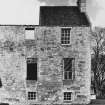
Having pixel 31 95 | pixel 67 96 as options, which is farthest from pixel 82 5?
pixel 31 95

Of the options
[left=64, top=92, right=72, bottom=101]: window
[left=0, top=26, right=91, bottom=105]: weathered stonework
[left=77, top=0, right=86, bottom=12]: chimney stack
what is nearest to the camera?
[left=64, top=92, right=72, bottom=101]: window

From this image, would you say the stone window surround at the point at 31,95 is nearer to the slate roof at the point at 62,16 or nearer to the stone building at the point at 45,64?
the stone building at the point at 45,64

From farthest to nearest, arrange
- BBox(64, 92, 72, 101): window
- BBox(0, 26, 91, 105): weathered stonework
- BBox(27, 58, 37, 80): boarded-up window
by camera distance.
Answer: BBox(27, 58, 37, 80): boarded-up window, BBox(0, 26, 91, 105): weathered stonework, BBox(64, 92, 72, 101): window

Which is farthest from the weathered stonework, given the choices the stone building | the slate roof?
the slate roof

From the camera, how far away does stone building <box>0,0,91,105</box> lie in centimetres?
2953

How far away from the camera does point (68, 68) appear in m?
29.6

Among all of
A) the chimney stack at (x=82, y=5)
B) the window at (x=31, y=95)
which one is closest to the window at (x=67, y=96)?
the window at (x=31, y=95)

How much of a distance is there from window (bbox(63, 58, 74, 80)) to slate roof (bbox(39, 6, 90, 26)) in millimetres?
3430

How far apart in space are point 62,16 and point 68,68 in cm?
562

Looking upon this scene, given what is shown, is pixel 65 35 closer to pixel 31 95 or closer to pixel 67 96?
pixel 67 96

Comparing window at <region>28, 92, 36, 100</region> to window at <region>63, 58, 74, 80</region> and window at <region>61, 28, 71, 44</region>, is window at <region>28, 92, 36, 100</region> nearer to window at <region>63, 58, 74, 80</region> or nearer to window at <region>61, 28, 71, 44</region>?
window at <region>63, 58, 74, 80</region>

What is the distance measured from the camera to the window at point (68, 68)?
29.6 metres

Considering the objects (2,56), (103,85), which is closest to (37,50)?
(2,56)

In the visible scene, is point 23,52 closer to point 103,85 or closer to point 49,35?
point 49,35
